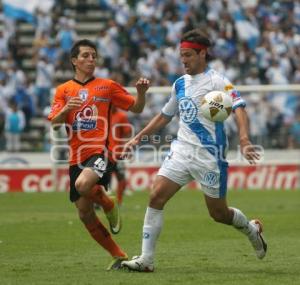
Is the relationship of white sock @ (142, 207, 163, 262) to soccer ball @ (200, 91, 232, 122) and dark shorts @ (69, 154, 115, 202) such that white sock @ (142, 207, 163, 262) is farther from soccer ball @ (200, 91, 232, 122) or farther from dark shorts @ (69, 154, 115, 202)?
soccer ball @ (200, 91, 232, 122)

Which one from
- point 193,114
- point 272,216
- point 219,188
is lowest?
point 272,216

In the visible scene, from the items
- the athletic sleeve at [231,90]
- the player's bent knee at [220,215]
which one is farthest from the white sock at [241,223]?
the athletic sleeve at [231,90]

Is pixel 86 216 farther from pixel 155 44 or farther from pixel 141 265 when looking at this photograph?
pixel 155 44

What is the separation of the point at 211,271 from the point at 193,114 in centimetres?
170

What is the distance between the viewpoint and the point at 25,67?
33.5 metres

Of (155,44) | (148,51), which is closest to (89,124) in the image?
(148,51)

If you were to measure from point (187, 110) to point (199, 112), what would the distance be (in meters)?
0.16

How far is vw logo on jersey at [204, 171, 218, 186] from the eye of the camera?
10352 mm

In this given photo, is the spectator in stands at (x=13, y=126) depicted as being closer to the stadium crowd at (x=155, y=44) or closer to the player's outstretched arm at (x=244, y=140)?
the stadium crowd at (x=155, y=44)

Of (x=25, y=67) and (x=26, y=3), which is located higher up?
(x=26, y=3)

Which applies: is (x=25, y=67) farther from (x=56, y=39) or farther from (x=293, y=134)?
(x=293, y=134)

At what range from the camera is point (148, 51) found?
31.5 metres

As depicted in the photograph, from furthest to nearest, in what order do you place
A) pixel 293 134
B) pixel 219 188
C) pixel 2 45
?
pixel 2 45
pixel 293 134
pixel 219 188

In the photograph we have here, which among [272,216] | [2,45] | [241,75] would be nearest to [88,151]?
[272,216]
